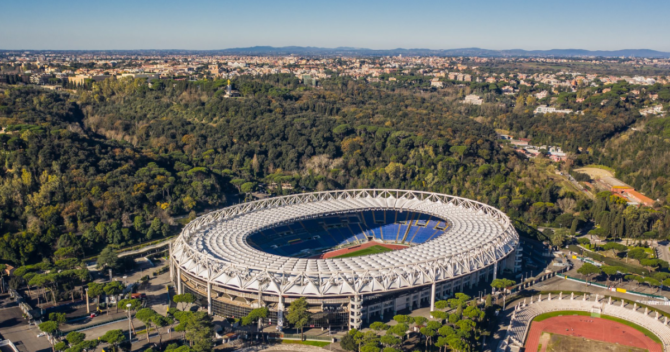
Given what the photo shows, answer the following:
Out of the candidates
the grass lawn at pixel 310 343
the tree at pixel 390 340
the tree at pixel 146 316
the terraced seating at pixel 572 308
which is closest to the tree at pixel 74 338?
the tree at pixel 146 316

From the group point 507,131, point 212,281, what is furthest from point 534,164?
point 212,281

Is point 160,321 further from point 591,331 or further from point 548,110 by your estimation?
point 548,110

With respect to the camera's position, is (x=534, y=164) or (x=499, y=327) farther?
(x=534, y=164)

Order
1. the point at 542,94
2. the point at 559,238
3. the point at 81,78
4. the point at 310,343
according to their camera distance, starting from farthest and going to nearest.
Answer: the point at 542,94
the point at 81,78
the point at 559,238
the point at 310,343

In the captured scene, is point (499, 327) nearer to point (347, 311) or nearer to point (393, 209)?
point (347, 311)

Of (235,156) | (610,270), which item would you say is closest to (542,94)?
(235,156)

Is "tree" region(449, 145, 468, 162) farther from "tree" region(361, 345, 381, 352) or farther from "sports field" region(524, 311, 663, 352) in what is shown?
"tree" region(361, 345, 381, 352)
